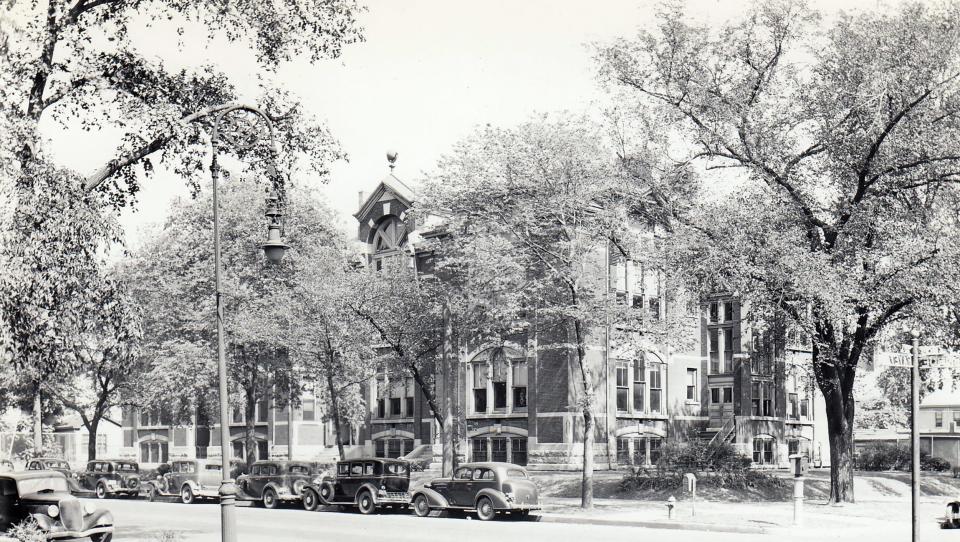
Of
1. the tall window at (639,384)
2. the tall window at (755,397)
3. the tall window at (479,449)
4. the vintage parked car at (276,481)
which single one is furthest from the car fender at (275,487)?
the tall window at (755,397)

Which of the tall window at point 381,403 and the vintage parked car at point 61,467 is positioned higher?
the tall window at point 381,403

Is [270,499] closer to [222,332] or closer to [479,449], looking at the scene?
[479,449]

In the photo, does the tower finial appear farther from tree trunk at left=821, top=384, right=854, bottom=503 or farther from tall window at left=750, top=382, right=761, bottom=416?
tree trunk at left=821, top=384, right=854, bottom=503

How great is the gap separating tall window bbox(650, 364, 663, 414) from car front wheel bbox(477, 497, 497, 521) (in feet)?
80.3

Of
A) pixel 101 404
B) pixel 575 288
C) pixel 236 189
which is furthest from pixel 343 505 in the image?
pixel 101 404

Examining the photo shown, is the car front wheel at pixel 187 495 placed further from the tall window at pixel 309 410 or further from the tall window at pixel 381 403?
the tall window at pixel 309 410

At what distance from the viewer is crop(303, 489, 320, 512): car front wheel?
35969 mm

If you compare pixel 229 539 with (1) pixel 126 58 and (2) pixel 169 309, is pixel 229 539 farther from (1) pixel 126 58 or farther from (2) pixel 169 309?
(2) pixel 169 309

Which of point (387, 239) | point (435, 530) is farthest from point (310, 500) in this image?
point (387, 239)

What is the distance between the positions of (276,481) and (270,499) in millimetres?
675

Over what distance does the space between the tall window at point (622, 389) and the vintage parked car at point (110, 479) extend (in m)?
23.2

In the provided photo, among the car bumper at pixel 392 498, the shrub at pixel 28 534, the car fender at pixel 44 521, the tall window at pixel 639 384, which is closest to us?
the shrub at pixel 28 534

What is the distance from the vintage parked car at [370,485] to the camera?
34.0 meters

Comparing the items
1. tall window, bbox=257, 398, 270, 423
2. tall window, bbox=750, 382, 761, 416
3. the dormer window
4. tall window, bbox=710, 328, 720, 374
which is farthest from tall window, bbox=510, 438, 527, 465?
tall window, bbox=257, 398, 270, 423
